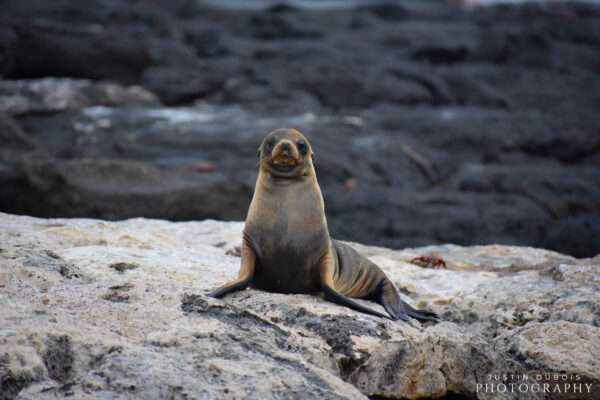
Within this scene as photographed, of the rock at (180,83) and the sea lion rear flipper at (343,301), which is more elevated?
the sea lion rear flipper at (343,301)

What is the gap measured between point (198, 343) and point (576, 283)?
9.88 ft

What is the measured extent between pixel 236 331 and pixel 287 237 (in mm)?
1021

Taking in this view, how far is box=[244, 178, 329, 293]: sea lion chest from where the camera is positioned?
494 centimetres

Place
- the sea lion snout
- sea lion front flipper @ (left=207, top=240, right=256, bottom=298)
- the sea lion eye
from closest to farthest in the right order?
sea lion front flipper @ (left=207, top=240, right=256, bottom=298), the sea lion snout, the sea lion eye

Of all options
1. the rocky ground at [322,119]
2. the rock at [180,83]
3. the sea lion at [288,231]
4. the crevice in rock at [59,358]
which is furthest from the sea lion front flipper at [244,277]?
the rock at [180,83]


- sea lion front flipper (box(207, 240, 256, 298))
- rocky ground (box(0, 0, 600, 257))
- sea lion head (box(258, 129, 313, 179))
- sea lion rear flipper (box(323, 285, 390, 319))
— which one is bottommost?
rocky ground (box(0, 0, 600, 257))

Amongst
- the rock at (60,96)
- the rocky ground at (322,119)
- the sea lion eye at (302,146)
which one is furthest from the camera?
the rock at (60,96)

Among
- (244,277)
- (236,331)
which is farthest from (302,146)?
(236,331)

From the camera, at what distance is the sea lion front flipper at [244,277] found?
4.57 metres

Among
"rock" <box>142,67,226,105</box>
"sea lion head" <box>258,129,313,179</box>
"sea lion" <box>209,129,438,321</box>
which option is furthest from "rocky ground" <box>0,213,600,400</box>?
"rock" <box>142,67,226,105</box>

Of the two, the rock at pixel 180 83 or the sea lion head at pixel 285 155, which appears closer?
the sea lion head at pixel 285 155

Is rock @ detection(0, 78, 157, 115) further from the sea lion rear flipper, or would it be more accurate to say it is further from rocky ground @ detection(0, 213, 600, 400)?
the sea lion rear flipper

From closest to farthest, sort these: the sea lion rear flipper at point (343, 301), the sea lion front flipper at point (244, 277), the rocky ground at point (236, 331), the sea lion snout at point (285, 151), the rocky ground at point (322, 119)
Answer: the rocky ground at point (236, 331) < the sea lion front flipper at point (244, 277) < the sea lion rear flipper at point (343, 301) < the sea lion snout at point (285, 151) < the rocky ground at point (322, 119)

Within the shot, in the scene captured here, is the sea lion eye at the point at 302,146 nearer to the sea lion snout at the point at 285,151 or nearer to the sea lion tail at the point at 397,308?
the sea lion snout at the point at 285,151
